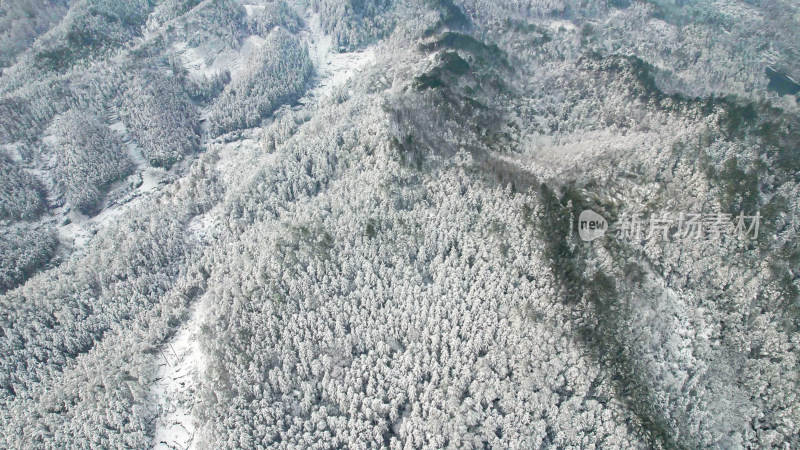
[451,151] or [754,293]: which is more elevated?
[451,151]

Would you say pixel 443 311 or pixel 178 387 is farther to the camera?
pixel 443 311

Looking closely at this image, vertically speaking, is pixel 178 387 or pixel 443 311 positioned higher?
pixel 443 311

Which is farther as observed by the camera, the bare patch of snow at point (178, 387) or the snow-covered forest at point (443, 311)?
the bare patch of snow at point (178, 387)

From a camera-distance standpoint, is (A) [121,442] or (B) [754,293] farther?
(B) [754,293]

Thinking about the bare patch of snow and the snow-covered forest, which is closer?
the snow-covered forest

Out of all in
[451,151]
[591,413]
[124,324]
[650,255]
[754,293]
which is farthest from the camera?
[451,151]

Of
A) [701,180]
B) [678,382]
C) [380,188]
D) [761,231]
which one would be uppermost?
[380,188]

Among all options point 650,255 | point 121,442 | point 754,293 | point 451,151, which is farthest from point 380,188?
point 754,293

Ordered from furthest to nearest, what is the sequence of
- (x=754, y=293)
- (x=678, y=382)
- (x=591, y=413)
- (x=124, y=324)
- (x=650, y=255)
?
(x=124, y=324)
(x=650, y=255)
(x=754, y=293)
(x=678, y=382)
(x=591, y=413)

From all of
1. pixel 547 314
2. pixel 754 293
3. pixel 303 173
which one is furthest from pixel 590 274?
pixel 303 173

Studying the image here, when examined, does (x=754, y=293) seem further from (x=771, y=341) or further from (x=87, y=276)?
(x=87, y=276)
